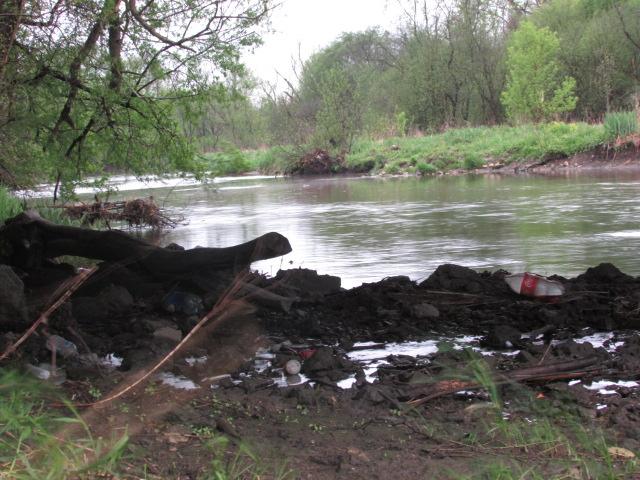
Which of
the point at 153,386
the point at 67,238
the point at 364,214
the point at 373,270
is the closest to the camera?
the point at 153,386

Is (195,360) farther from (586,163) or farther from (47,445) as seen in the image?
(586,163)

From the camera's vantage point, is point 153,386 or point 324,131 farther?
point 324,131

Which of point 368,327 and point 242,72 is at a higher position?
point 242,72

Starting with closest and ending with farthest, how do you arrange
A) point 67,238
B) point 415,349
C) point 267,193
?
point 415,349 → point 67,238 → point 267,193

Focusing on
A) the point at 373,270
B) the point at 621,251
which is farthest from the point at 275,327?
the point at 621,251

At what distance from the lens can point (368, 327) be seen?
5910 mm

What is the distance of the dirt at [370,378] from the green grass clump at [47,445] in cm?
11

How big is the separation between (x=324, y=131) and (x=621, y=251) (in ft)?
105

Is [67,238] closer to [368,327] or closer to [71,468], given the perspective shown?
[368,327]

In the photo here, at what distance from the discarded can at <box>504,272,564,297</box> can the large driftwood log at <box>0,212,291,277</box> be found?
2.02m

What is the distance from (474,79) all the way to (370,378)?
44.6m

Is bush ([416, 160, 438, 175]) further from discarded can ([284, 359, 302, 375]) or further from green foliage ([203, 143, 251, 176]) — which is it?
discarded can ([284, 359, 302, 375])

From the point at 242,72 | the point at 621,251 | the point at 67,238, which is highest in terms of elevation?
the point at 242,72

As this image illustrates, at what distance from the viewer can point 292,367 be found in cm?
483
